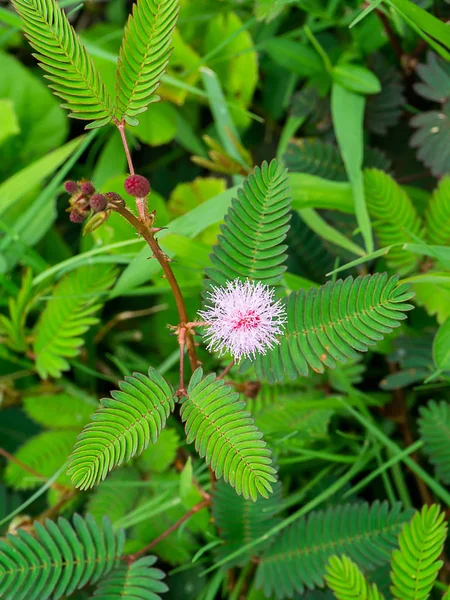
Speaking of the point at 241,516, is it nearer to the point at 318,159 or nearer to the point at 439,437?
the point at 439,437

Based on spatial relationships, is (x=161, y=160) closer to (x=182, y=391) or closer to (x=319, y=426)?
(x=319, y=426)

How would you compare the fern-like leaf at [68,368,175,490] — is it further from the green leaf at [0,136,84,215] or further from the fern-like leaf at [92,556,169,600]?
the green leaf at [0,136,84,215]

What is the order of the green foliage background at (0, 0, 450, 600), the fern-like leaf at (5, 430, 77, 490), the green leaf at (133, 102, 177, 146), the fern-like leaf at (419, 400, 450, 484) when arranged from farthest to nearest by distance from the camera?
1. the green leaf at (133, 102, 177, 146)
2. the fern-like leaf at (5, 430, 77, 490)
3. the fern-like leaf at (419, 400, 450, 484)
4. the green foliage background at (0, 0, 450, 600)

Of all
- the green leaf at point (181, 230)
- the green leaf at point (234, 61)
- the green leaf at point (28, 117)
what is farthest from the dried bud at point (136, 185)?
the green leaf at point (28, 117)

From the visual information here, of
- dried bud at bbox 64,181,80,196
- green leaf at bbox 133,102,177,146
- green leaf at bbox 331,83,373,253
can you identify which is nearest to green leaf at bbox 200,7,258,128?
green leaf at bbox 133,102,177,146

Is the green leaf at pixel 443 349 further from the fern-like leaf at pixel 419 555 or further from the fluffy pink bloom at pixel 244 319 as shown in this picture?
the fluffy pink bloom at pixel 244 319

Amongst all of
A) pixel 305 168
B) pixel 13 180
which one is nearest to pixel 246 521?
pixel 305 168

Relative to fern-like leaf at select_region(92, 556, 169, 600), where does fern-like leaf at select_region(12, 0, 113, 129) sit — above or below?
above
